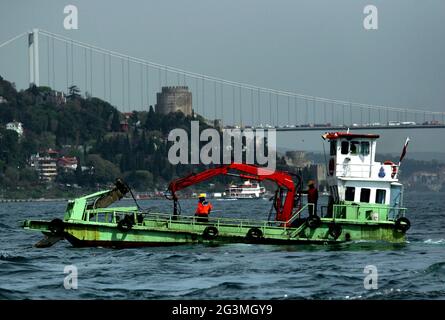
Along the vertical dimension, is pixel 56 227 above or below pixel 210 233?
above

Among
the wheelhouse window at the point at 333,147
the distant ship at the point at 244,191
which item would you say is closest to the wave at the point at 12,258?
the wheelhouse window at the point at 333,147

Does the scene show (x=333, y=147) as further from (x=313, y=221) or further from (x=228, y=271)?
(x=228, y=271)

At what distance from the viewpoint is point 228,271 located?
36.4 m

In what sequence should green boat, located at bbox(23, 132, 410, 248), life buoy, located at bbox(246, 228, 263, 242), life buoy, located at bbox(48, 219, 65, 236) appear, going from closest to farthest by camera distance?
life buoy, located at bbox(48, 219, 65, 236) → green boat, located at bbox(23, 132, 410, 248) → life buoy, located at bbox(246, 228, 263, 242)

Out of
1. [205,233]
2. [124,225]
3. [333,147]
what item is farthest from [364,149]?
[124,225]

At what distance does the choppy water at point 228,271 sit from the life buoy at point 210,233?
1.60 feet

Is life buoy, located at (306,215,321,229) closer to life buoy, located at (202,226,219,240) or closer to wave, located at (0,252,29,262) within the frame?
life buoy, located at (202,226,219,240)

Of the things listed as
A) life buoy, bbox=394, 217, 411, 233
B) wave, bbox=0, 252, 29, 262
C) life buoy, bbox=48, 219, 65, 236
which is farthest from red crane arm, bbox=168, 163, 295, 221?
wave, bbox=0, 252, 29, 262

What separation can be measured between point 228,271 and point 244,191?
518 feet

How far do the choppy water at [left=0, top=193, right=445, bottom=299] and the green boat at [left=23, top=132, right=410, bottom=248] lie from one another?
533 millimetres

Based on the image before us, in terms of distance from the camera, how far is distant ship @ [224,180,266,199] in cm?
19238

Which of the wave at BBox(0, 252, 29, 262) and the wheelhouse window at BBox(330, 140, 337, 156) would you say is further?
the wheelhouse window at BBox(330, 140, 337, 156)

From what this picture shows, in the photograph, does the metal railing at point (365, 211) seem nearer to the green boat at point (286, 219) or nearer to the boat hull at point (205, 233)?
the green boat at point (286, 219)
